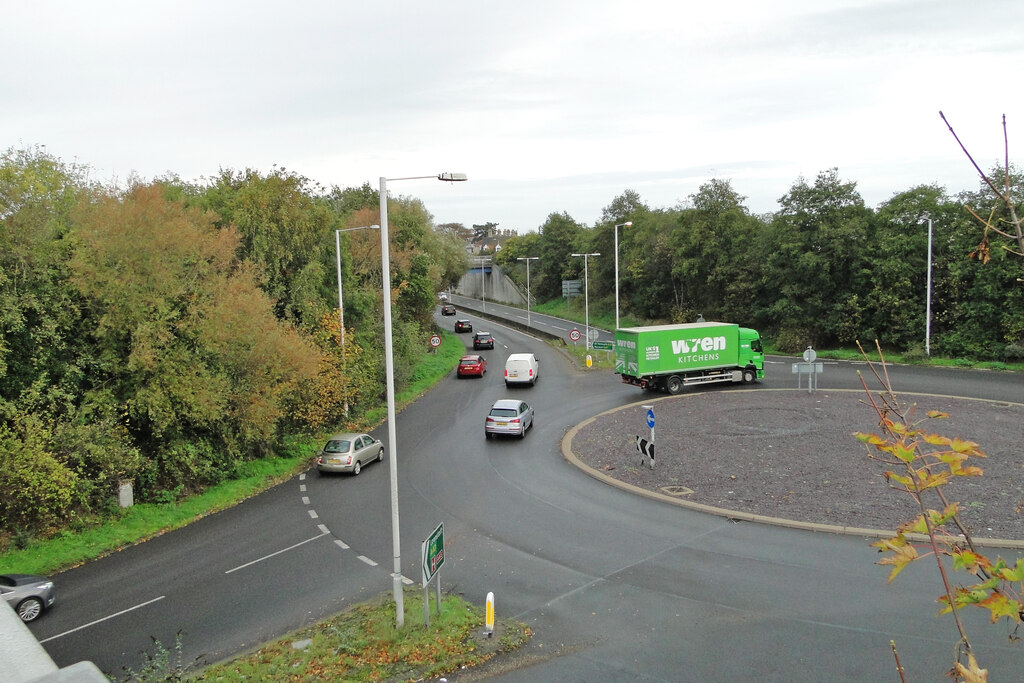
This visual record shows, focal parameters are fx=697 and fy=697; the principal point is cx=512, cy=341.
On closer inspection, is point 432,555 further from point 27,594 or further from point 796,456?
point 796,456

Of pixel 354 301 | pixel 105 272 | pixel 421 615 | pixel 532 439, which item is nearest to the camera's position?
pixel 421 615

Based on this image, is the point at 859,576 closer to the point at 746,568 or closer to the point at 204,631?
the point at 746,568

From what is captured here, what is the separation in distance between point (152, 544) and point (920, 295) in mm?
43787

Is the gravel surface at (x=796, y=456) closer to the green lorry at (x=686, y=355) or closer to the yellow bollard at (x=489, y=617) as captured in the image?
the green lorry at (x=686, y=355)

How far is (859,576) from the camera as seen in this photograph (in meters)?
12.8

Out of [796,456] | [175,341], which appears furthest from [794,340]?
[175,341]

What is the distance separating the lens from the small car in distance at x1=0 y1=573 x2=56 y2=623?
1246 cm

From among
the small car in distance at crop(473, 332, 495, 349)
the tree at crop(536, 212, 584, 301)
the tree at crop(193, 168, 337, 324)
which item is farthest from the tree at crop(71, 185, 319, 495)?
the tree at crop(536, 212, 584, 301)

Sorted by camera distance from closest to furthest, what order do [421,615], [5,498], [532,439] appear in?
[421,615] < [5,498] < [532,439]

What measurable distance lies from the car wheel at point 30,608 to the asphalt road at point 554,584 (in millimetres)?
185

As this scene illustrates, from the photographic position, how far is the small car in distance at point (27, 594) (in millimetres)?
12461

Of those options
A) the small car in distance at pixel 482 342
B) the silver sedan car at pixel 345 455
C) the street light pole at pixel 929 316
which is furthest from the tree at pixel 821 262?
the silver sedan car at pixel 345 455

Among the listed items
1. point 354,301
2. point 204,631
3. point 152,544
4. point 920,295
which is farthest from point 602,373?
point 204,631

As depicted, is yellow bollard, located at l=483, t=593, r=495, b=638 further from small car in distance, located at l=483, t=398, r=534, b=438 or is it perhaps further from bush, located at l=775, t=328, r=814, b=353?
bush, located at l=775, t=328, r=814, b=353
